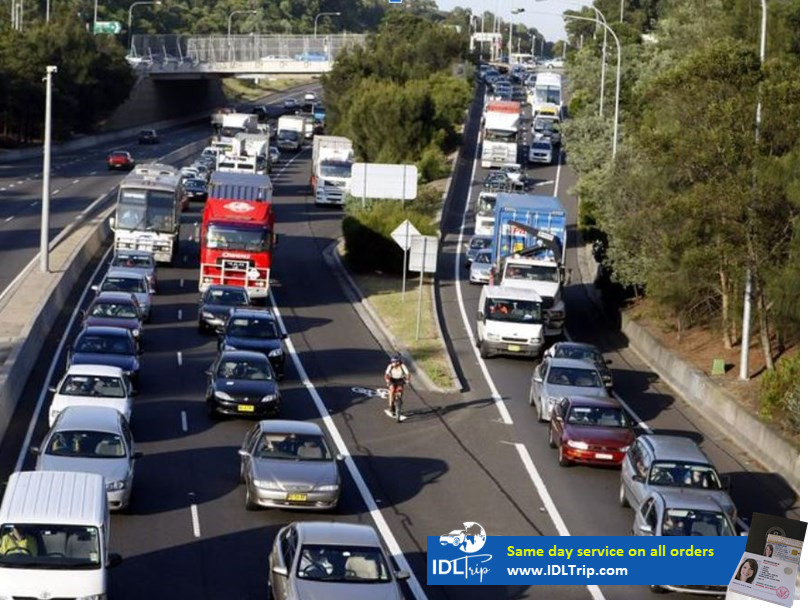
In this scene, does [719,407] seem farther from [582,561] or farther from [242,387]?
[582,561]

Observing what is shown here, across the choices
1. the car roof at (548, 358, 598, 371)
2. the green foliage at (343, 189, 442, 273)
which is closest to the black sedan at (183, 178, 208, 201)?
the green foliage at (343, 189, 442, 273)

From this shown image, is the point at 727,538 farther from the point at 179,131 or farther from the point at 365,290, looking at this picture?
the point at 179,131

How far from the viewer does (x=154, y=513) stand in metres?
25.0

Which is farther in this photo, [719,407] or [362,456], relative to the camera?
[719,407]

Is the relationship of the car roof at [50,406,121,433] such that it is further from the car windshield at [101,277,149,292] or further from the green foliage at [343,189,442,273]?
the green foliage at [343,189,442,273]

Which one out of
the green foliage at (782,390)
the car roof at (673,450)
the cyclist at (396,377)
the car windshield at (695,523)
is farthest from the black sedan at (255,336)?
the car windshield at (695,523)

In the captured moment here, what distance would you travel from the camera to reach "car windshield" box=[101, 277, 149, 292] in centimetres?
4512

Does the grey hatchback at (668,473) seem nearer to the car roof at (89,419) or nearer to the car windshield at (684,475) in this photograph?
the car windshield at (684,475)

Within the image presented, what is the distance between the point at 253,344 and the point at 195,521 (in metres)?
13.4

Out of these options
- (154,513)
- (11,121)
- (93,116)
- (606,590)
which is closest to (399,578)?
(606,590)

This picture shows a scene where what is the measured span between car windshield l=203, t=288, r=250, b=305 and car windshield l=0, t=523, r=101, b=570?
2492 centimetres

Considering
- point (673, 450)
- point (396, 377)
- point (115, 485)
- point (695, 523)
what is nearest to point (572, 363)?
point (396, 377)

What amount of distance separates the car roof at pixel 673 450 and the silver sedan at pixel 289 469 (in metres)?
5.48

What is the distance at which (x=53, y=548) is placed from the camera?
743 inches
